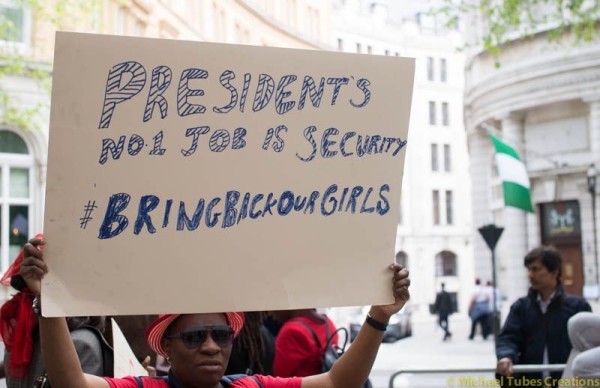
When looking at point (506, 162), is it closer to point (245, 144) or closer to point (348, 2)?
point (348, 2)

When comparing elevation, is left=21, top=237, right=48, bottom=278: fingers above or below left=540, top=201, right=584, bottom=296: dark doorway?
below

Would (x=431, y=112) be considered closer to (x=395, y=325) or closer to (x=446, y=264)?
(x=446, y=264)

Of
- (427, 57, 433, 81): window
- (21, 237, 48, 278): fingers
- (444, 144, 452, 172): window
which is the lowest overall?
(21, 237, 48, 278): fingers

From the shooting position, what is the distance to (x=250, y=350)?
534cm

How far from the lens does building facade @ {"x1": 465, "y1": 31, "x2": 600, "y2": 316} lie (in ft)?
78.9

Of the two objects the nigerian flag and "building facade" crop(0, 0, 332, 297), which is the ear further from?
the nigerian flag

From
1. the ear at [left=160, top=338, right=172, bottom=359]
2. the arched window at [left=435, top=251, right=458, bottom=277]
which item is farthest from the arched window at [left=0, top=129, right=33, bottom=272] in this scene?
the arched window at [left=435, top=251, right=458, bottom=277]

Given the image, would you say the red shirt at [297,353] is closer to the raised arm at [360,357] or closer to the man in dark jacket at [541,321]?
the man in dark jacket at [541,321]

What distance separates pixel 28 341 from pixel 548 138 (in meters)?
23.8

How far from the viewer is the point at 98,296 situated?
2.78 m

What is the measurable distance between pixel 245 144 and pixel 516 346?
363 centimetres

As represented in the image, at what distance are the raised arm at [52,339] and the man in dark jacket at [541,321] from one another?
3723 millimetres

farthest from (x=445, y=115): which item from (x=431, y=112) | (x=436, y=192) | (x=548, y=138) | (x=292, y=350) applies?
(x=292, y=350)

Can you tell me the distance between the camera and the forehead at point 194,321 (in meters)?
2.91
